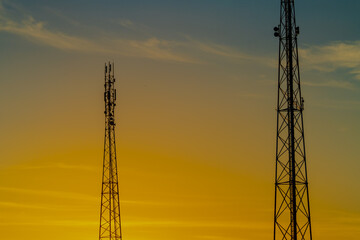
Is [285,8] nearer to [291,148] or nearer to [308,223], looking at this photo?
[291,148]

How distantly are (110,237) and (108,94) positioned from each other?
18295 mm

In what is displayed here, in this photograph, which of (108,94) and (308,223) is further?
(108,94)

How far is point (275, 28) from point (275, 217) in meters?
20.3

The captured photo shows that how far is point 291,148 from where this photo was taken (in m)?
82.7

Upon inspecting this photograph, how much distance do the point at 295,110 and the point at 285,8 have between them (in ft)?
36.5

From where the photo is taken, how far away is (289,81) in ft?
276

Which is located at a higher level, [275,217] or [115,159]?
[115,159]

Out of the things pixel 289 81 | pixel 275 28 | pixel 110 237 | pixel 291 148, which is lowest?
pixel 110 237

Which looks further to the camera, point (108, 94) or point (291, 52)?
point (108, 94)

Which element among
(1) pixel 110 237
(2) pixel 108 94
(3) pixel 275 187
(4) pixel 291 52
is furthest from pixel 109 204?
(4) pixel 291 52

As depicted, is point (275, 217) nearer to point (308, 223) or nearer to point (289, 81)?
point (308, 223)

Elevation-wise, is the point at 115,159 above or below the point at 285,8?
below

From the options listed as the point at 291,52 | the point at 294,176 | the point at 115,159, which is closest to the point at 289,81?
the point at 291,52

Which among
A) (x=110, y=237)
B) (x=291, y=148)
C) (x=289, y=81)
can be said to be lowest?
(x=110, y=237)
